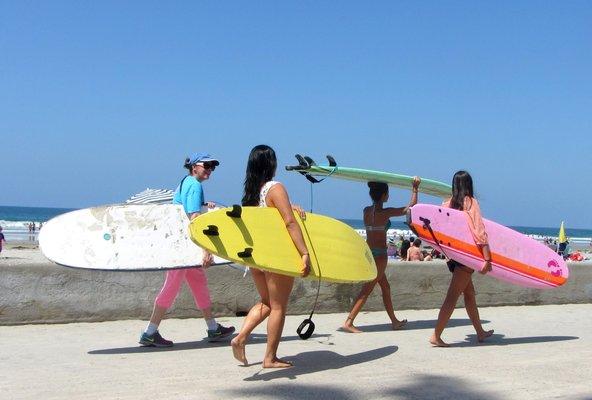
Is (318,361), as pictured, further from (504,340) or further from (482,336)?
(504,340)

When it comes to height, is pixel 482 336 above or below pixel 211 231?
below

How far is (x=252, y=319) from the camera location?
452cm

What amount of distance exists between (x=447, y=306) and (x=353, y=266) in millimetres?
1143

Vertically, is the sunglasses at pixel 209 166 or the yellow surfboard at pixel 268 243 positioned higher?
the sunglasses at pixel 209 166

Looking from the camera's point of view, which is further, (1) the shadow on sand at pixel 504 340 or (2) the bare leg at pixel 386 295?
(2) the bare leg at pixel 386 295

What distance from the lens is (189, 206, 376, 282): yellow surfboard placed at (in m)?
4.39

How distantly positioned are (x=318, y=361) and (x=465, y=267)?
5.36ft

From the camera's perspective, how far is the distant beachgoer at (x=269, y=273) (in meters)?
4.47

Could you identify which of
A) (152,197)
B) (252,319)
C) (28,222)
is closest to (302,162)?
(152,197)

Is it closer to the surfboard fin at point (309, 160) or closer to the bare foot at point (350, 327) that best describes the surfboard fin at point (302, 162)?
the surfboard fin at point (309, 160)

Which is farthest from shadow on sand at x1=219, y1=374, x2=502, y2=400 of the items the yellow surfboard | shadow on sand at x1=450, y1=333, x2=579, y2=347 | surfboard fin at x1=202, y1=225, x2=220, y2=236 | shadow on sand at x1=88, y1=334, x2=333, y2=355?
shadow on sand at x1=450, y1=333, x2=579, y2=347

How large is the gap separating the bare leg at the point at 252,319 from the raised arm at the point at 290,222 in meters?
0.38

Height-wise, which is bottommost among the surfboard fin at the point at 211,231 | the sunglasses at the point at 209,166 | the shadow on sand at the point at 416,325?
the shadow on sand at the point at 416,325

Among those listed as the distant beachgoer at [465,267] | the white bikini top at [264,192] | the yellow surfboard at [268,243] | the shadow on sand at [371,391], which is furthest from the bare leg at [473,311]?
the white bikini top at [264,192]
